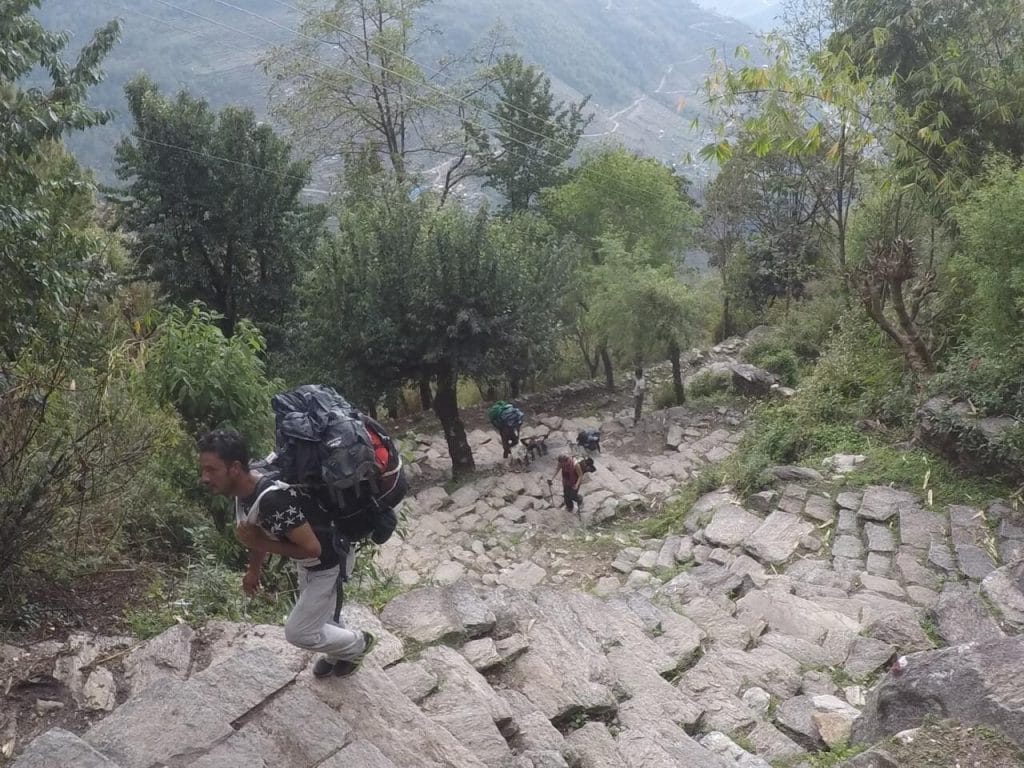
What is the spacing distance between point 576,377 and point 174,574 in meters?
19.5

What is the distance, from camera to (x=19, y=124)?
20.9ft

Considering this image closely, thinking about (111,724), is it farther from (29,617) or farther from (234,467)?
(29,617)

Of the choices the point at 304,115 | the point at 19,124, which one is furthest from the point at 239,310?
the point at 19,124

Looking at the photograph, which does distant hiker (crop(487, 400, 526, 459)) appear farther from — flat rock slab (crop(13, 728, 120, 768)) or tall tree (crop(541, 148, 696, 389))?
flat rock slab (crop(13, 728, 120, 768))

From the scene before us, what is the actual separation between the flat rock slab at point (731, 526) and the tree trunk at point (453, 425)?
6015 millimetres

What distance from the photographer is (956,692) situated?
13.4 ft

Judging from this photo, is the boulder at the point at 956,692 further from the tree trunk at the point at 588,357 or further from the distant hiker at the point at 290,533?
the tree trunk at the point at 588,357

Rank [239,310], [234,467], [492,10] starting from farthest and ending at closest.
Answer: [492,10] < [239,310] < [234,467]

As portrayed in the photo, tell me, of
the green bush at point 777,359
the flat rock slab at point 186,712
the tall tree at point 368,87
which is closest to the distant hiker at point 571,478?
the green bush at point 777,359

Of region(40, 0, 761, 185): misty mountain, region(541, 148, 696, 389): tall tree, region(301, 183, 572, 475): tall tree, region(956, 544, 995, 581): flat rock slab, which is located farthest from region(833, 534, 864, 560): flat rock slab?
region(40, 0, 761, 185): misty mountain

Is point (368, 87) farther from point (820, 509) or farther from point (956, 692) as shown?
point (956, 692)

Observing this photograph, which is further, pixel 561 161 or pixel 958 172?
pixel 561 161

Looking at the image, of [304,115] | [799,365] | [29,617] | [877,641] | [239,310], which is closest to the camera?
[29,617]

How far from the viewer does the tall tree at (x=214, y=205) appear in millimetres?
15727
